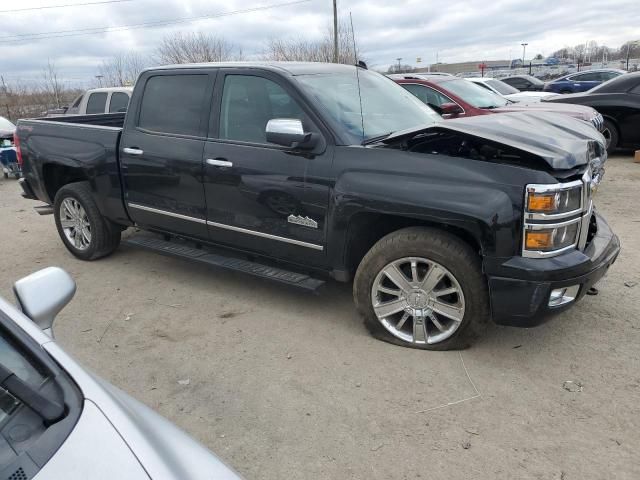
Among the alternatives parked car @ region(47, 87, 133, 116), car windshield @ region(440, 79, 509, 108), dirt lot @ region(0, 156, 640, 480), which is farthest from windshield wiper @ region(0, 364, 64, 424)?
parked car @ region(47, 87, 133, 116)

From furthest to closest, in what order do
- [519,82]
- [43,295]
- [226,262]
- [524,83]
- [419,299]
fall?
[519,82] < [524,83] < [226,262] < [419,299] < [43,295]

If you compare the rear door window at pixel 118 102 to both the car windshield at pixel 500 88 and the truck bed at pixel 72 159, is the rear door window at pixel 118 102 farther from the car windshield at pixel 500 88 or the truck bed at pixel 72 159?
the car windshield at pixel 500 88

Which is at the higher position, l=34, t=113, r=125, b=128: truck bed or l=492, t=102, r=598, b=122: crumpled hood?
l=34, t=113, r=125, b=128: truck bed

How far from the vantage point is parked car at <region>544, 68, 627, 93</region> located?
1941cm

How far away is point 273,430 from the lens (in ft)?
9.47

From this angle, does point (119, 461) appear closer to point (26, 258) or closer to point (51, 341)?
point (51, 341)

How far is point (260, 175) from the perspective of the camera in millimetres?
3967

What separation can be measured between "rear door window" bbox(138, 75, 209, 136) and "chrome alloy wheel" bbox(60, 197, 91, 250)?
4.43 ft

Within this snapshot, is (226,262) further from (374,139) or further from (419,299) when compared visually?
(419,299)

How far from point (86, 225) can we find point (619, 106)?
31.0ft

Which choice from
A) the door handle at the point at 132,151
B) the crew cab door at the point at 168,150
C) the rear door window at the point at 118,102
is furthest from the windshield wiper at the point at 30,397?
the rear door window at the point at 118,102

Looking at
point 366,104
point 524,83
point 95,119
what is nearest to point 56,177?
point 95,119

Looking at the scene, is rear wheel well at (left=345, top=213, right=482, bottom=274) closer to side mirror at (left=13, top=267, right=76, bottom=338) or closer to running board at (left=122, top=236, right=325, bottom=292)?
running board at (left=122, top=236, right=325, bottom=292)

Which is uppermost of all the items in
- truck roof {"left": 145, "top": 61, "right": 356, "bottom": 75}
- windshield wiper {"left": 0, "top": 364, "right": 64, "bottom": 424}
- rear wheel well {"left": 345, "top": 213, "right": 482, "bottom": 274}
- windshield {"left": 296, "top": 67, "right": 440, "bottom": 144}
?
truck roof {"left": 145, "top": 61, "right": 356, "bottom": 75}
